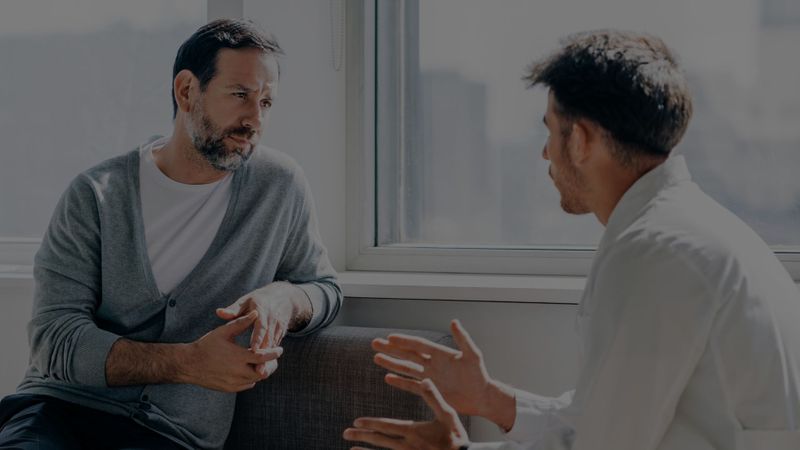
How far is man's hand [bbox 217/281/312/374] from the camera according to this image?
5.70 ft

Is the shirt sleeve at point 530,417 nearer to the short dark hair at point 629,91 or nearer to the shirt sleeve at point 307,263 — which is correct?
the short dark hair at point 629,91

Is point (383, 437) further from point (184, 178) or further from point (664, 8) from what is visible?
point (664, 8)

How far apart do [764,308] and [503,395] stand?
48cm

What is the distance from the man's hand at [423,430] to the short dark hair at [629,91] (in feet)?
1.46

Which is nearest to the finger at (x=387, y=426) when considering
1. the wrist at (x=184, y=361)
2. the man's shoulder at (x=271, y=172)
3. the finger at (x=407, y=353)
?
the finger at (x=407, y=353)

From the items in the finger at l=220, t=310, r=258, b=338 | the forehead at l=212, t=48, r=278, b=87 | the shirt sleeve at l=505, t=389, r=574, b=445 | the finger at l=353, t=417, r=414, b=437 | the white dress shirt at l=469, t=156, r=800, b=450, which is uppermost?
the forehead at l=212, t=48, r=278, b=87

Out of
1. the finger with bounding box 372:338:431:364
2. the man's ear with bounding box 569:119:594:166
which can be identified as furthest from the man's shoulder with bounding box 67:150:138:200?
the man's ear with bounding box 569:119:594:166

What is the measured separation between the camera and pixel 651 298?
1.12m

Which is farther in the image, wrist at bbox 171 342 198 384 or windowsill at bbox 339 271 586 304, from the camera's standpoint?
windowsill at bbox 339 271 586 304

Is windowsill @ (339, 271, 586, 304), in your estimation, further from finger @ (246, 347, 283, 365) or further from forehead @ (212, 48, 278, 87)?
forehead @ (212, 48, 278, 87)

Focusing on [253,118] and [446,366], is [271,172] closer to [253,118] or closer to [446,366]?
[253,118]

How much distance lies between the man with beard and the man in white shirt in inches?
21.8

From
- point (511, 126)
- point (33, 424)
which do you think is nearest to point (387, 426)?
point (33, 424)

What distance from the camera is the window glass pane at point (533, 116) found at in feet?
6.74
